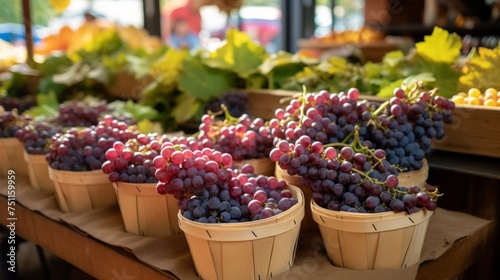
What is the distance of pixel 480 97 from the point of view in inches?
59.8

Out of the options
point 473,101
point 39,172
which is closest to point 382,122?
point 473,101

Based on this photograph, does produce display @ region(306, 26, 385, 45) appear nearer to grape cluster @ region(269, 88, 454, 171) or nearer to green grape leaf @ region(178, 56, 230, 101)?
green grape leaf @ region(178, 56, 230, 101)

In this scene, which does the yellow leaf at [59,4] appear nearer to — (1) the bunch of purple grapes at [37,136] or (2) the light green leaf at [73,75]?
(2) the light green leaf at [73,75]

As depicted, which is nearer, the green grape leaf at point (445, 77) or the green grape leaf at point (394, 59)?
the green grape leaf at point (445, 77)

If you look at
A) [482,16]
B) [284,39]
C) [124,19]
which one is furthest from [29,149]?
[284,39]

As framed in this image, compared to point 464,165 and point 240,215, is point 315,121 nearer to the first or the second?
point 240,215

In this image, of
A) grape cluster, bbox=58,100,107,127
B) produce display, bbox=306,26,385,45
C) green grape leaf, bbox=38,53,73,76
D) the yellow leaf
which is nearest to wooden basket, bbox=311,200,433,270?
grape cluster, bbox=58,100,107,127

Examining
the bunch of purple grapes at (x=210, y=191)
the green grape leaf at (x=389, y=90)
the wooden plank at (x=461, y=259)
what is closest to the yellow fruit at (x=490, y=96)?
the green grape leaf at (x=389, y=90)

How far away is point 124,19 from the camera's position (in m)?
4.93

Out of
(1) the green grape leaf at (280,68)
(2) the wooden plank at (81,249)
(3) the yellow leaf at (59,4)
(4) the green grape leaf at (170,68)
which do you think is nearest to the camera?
(2) the wooden plank at (81,249)

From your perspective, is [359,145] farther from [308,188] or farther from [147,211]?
[147,211]

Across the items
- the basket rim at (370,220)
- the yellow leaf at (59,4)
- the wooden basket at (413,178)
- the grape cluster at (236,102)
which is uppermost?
the yellow leaf at (59,4)

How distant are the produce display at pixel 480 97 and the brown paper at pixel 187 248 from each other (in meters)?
0.33

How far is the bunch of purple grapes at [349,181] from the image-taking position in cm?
112
